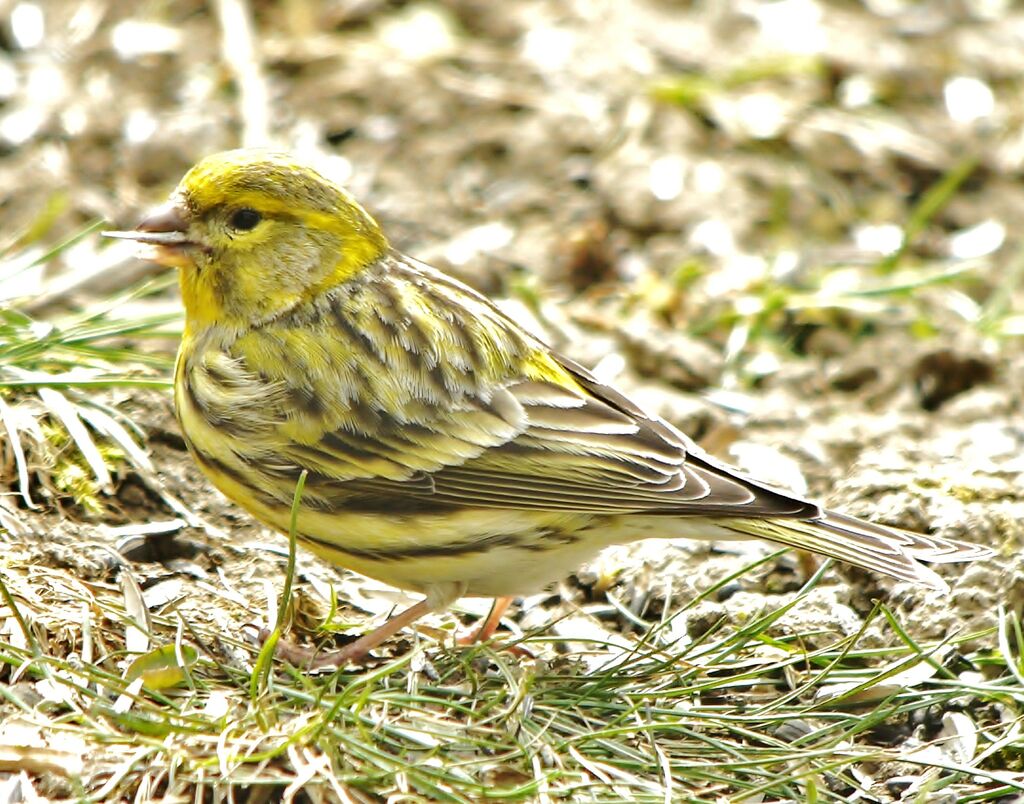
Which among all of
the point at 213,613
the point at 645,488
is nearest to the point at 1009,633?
the point at 645,488

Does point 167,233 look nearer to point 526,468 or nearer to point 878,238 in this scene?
point 526,468

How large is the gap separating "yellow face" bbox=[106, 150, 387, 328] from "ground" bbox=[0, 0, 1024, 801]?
59 centimetres

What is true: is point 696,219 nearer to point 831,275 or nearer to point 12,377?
point 831,275

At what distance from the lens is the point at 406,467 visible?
4332 millimetres

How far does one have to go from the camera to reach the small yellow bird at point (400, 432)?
428 centimetres

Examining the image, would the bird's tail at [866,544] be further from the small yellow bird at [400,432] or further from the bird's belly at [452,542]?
the bird's belly at [452,542]

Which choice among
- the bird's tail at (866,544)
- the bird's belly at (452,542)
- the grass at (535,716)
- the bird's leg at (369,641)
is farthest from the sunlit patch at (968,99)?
the bird's leg at (369,641)

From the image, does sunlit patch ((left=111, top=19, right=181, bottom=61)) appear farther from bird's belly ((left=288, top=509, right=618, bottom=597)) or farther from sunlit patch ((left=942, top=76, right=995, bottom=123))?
bird's belly ((left=288, top=509, right=618, bottom=597))

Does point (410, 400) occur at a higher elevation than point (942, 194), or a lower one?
higher

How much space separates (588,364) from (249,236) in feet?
6.39

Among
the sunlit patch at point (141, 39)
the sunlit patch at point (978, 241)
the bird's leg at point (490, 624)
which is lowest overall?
the sunlit patch at point (978, 241)

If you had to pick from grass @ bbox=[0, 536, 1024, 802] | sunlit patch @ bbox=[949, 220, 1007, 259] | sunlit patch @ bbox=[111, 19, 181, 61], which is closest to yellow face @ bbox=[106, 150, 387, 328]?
grass @ bbox=[0, 536, 1024, 802]

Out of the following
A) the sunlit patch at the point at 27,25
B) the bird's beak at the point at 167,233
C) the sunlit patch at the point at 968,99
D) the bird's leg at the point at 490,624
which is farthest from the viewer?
the sunlit patch at the point at 968,99

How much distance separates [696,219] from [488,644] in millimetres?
3522
